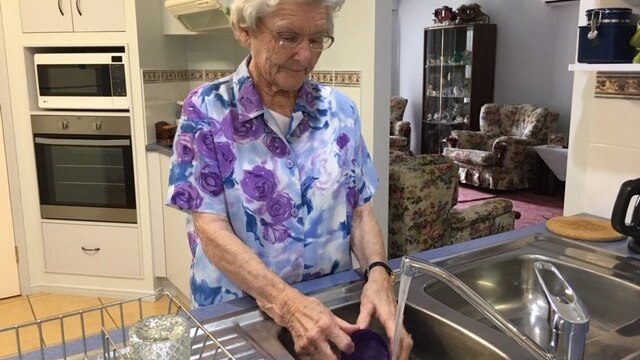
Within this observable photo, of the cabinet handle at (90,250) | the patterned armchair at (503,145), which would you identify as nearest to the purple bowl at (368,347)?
the cabinet handle at (90,250)

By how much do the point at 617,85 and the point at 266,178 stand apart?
105cm

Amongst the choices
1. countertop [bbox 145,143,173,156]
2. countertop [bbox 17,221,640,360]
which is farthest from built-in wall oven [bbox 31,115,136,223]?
countertop [bbox 17,221,640,360]

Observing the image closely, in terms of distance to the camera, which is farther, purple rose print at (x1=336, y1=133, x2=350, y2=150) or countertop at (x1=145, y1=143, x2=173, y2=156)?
countertop at (x1=145, y1=143, x2=173, y2=156)

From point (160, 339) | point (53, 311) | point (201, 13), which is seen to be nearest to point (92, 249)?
point (53, 311)

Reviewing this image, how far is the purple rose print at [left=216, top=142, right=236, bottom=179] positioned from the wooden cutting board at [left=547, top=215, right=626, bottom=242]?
91 cm

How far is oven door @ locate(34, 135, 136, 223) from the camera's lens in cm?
325

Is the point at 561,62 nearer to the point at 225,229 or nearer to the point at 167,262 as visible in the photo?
the point at 167,262

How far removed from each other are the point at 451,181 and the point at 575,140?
5.01 feet

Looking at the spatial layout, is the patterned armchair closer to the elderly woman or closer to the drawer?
the drawer

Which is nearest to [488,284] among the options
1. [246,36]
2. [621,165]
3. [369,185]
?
[369,185]

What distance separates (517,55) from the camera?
690 centimetres

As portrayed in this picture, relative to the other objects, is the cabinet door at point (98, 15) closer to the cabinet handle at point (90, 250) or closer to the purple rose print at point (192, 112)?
the cabinet handle at point (90, 250)

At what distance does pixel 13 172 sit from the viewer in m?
3.33

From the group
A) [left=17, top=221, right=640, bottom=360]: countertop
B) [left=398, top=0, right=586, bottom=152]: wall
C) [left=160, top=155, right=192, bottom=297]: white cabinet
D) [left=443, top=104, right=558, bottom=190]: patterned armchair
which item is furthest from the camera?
[left=398, top=0, right=586, bottom=152]: wall
